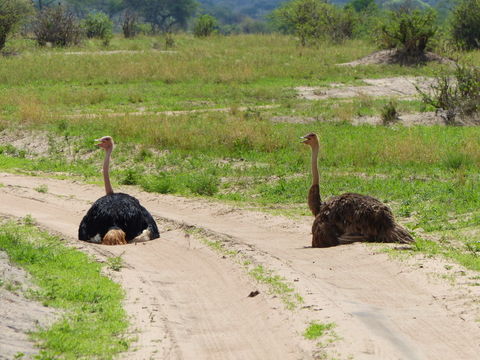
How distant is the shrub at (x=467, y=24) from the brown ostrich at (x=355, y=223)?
1213 inches

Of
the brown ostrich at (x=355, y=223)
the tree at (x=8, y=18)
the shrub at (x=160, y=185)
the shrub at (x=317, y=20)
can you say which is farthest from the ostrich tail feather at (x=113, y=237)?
the shrub at (x=317, y=20)

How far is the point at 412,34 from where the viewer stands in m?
33.9

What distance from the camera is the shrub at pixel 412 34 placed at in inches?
1340

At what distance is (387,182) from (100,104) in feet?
41.7

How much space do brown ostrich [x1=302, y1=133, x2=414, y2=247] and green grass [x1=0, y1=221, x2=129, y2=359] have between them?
272 cm

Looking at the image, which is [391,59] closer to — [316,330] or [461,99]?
[461,99]

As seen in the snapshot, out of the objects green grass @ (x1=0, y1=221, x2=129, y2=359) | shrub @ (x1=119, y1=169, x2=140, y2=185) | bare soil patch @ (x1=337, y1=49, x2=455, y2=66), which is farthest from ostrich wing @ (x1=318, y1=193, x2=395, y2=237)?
bare soil patch @ (x1=337, y1=49, x2=455, y2=66)

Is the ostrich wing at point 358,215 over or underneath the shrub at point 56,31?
over

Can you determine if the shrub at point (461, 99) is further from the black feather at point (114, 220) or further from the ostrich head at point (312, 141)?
the black feather at point (114, 220)

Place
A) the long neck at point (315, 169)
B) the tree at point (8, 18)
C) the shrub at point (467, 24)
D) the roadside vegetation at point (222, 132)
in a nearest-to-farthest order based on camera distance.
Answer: the roadside vegetation at point (222, 132) → the long neck at point (315, 169) → the tree at point (8, 18) → the shrub at point (467, 24)

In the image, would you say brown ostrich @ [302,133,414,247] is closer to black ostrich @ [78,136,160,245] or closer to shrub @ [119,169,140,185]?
black ostrich @ [78,136,160,245]

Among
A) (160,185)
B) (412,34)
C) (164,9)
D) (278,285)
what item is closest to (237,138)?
(160,185)

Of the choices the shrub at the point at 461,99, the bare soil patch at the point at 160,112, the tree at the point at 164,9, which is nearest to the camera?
the shrub at the point at 461,99

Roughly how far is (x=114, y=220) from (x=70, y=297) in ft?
9.60
